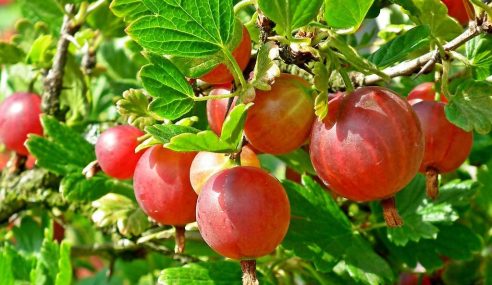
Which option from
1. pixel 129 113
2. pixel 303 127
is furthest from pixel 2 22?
pixel 303 127

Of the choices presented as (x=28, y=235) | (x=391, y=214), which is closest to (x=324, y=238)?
(x=391, y=214)

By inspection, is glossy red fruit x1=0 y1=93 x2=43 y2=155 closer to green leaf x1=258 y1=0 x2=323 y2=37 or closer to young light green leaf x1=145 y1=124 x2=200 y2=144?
young light green leaf x1=145 y1=124 x2=200 y2=144

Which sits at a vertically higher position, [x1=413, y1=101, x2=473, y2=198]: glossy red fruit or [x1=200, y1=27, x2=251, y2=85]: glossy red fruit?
[x1=200, y1=27, x2=251, y2=85]: glossy red fruit

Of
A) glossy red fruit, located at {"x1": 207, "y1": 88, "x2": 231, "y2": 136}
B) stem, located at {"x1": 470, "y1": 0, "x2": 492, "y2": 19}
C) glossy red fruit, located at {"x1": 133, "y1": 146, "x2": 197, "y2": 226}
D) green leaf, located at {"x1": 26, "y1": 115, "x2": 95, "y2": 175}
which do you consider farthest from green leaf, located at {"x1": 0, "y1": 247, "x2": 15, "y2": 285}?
stem, located at {"x1": 470, "y1": 0, "x2": 492, "y2": 19}

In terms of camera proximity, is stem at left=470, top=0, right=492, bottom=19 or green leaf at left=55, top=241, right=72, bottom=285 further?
green leaf at left=55, top=241, right=72, bottom=285

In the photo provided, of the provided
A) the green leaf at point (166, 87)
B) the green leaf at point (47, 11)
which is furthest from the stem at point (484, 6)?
the green leaf at point (47, 11)

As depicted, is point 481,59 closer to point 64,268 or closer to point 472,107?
point 472,107
